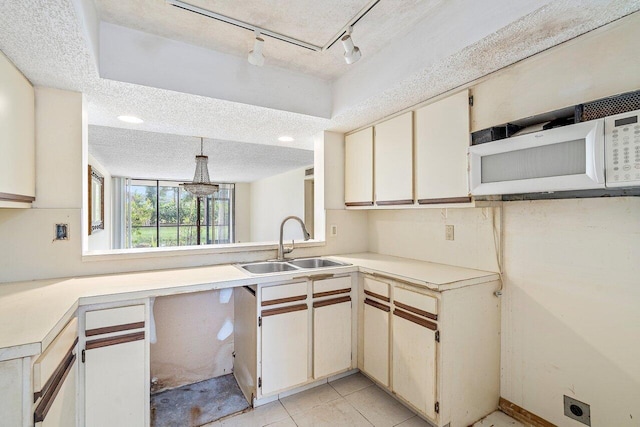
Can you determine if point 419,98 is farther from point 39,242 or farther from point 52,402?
point 39,242

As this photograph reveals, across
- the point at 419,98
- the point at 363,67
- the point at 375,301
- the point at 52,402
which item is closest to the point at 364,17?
the point at 363,67

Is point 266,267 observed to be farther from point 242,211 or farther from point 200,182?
point 242,211

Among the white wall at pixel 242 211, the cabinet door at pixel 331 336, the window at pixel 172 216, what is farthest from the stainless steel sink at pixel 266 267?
the white wall at pixel 242 211

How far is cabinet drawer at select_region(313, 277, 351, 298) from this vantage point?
2.10m

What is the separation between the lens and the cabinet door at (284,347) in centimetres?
192

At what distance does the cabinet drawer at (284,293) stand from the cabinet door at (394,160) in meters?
1.02

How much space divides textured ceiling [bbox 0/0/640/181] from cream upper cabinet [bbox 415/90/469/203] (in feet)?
0.45

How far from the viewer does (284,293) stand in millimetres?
1970

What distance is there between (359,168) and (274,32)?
4.50 feet

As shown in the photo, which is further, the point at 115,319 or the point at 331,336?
the point at 331,336

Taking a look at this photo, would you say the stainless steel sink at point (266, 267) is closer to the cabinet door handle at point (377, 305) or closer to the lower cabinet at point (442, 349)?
the cabinet door handle at point (377, 305)

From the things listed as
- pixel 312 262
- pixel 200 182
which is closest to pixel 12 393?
pixel 312 262

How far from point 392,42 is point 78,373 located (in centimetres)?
252

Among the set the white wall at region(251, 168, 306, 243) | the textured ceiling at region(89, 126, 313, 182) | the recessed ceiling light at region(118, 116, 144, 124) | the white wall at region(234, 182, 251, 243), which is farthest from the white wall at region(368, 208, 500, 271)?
the white wall at region(234, 182, 251, 243)
